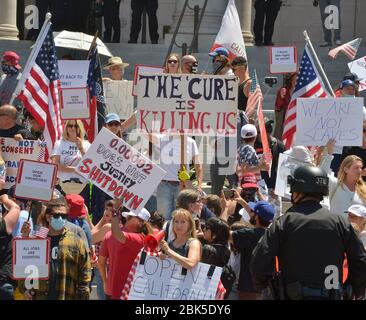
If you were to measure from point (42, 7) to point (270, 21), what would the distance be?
372 centimetres

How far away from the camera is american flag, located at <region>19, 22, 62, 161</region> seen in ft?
43.5

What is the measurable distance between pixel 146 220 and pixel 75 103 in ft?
8.67

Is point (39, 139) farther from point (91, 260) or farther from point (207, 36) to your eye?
point (207, 36)

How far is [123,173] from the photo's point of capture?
1121cm

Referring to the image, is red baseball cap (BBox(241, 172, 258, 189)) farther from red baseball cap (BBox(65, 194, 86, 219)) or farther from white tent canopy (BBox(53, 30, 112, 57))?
white tent canopy (BBox(53, 30, 112, 57))

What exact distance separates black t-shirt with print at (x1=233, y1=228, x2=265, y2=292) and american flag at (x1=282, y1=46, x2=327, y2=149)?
10.2 ft

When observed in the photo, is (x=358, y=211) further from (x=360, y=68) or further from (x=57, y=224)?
(x=360, y=68)

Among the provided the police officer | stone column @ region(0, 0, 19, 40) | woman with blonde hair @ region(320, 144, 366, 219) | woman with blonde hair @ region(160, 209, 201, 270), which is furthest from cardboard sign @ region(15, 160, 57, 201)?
stone column @ region(0, 0, 19, 40)

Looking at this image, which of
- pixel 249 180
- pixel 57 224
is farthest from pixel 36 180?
pixel 249 180

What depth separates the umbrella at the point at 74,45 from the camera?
19.4 metres

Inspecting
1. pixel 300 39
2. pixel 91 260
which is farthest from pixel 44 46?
pixel 300 39

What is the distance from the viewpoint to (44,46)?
44.1 ft

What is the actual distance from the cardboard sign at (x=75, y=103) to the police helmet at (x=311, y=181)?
4.62m

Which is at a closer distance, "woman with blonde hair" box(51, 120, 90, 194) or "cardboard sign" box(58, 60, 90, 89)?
"woman with blonde hair" box(51, 120, 90, 194)
